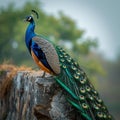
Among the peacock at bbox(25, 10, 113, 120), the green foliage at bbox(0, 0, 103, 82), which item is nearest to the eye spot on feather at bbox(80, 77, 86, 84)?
the peacock at bbox(25, 10, 113, 120)

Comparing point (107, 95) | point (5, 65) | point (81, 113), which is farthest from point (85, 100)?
point (107, 95)

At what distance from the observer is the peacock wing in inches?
334

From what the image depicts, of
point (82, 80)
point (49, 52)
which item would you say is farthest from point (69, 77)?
point (49, 52)

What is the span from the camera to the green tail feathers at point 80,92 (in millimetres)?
8180

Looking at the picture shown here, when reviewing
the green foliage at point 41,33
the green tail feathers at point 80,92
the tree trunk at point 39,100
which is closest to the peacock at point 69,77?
the green tail feathers at point 80,92

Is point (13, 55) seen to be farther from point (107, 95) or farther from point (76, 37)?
point (107, 95)

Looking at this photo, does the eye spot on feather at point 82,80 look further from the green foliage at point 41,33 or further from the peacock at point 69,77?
the green foliage at point 41,33

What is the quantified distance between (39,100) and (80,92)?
0.86 meters

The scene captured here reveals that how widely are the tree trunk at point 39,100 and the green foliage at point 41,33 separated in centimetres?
1985

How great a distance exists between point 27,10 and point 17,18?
1.01 meters

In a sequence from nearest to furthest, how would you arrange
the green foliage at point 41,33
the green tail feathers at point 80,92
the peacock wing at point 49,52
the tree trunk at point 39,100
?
the green tail feathers at point 80,92 → the peacock wing at point 49,52 → the tree trunk at point 39,100 → the green foliage at point 41,33

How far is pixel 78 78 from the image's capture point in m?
8.55

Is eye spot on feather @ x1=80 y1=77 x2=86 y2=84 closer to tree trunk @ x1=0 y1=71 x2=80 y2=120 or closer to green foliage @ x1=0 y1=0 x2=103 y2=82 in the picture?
tree trunk @ x1=0 y1=71 x2=80 y2=120

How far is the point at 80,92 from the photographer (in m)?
8.35
